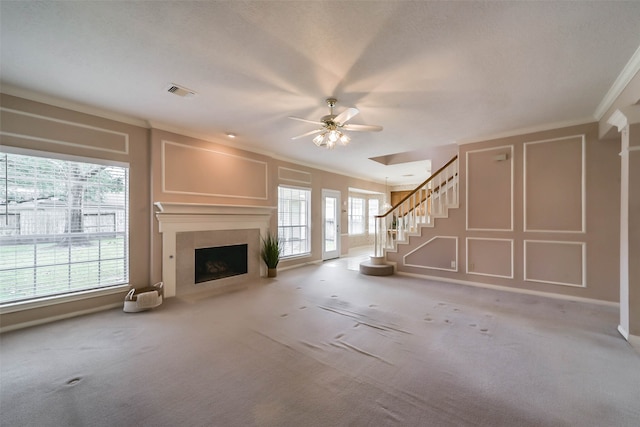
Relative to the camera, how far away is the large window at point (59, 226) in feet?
9.53

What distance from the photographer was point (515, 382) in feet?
6.52

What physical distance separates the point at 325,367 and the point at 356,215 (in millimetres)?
7599

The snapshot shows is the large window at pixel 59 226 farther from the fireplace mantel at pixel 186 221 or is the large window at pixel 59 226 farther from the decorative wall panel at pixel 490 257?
the decorative wall panel at pixel 490 257

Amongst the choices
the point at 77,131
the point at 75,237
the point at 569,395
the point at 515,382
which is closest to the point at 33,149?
the point at 77,131

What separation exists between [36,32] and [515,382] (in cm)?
452

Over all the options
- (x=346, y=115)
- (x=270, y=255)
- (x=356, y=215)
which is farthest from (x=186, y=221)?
(x=356, y=215)

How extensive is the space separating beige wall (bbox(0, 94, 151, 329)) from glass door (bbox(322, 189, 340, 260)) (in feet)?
14.0

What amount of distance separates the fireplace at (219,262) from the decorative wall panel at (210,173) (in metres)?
1.03

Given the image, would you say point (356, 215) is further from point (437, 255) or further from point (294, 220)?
point (437, 255)

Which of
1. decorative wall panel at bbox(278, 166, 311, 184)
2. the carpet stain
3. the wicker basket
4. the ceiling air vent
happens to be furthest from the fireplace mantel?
the carpet stain

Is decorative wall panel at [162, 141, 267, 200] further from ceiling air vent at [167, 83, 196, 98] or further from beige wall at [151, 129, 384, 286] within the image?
ceiling air vent at [167, 83, 196, 98]

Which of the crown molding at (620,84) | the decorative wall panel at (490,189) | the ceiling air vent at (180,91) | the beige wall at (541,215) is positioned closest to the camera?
the crown molding at (620,84)

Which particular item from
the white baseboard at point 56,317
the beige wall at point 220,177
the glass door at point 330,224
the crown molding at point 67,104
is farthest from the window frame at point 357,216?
the white baseboard at point 56,317

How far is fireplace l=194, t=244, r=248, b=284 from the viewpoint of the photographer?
4.55 m
